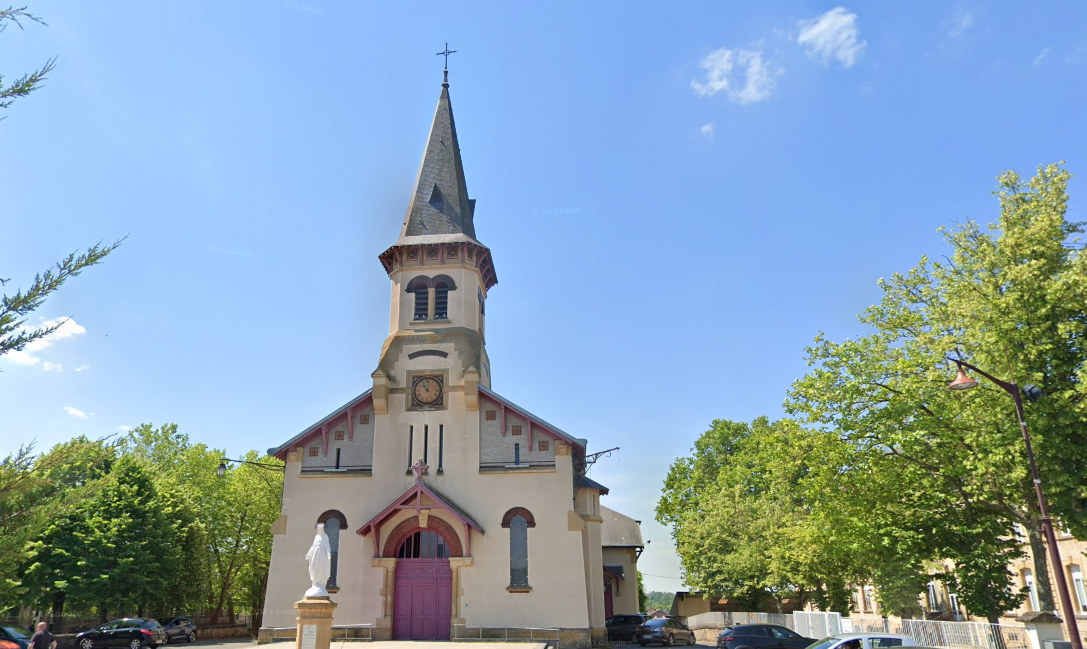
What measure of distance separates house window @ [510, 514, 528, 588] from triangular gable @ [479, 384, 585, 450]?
346 centimetres

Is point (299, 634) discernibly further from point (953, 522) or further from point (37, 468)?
point (953, 522)

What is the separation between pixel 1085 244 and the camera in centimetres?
2239

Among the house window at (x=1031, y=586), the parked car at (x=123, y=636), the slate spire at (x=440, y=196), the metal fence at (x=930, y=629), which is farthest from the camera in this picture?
the slate spire at (x=440, y=196)

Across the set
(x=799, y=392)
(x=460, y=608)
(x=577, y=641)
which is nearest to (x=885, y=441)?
(x=799, y=392)

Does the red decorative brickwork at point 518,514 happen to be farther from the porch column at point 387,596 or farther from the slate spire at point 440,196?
the slate spire at point 440,196

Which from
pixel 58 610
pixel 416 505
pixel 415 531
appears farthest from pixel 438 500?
pixel 58 610

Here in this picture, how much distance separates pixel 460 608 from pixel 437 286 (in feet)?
45.1

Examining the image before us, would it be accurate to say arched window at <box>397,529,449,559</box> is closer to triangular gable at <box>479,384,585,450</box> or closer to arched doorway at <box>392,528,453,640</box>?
arched doorway at <box>392,528,453,640</box>

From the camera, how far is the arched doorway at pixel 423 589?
1047 inches

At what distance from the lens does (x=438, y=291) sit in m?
32.2

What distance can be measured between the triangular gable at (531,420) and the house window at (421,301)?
4866 millimetres

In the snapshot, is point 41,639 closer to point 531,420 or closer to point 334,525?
point 334,525

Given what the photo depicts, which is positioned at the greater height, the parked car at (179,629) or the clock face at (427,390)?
the clock face at (427,390)

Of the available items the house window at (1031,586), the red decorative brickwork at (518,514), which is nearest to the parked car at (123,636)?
the red decorative brickwork at (518,514)
